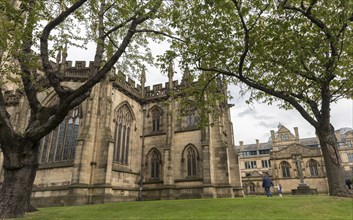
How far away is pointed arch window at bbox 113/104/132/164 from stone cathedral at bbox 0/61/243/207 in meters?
0.09

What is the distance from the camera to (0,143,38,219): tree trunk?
25.5 feet

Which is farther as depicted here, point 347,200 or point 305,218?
point 347,200

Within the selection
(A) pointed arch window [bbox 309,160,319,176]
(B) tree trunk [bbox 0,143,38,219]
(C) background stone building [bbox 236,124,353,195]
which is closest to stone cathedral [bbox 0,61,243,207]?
(B) tree trunk [bbox 0,143,38,219]

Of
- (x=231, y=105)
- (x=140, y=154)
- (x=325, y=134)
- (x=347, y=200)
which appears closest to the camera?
(x=347, y=200)

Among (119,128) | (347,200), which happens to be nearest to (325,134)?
(347,200)

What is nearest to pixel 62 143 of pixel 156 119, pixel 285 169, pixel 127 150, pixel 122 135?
A: pixel 122 135

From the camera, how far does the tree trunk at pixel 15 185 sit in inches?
306

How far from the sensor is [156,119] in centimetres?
2400

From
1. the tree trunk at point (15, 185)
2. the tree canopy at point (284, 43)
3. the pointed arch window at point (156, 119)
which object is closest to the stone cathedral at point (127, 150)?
the pointed arch window at point (156, 119)

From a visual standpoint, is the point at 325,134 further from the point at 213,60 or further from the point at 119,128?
the point at 119,128

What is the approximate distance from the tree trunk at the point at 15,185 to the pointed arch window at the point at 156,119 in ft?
50.3

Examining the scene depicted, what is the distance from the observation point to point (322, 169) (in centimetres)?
4119

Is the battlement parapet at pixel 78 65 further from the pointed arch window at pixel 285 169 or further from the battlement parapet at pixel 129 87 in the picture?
the pointed arch window at pixel 285 169

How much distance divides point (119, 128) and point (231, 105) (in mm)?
11695
